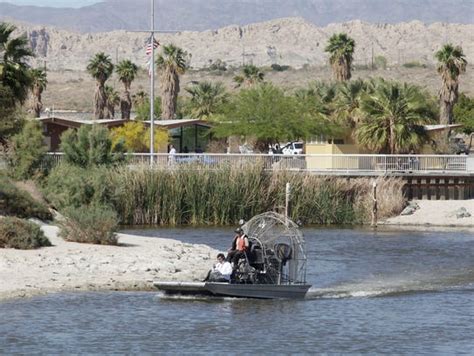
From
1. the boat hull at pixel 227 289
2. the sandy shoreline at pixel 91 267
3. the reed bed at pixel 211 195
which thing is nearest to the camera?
the boat hull at pixel 227 289

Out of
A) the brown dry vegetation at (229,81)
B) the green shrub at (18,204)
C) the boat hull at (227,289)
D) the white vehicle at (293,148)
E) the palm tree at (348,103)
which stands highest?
the brown dry vegetation at (229,81)

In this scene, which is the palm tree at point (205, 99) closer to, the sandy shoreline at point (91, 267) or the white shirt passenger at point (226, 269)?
the sandy shoreline at point (91, 267)

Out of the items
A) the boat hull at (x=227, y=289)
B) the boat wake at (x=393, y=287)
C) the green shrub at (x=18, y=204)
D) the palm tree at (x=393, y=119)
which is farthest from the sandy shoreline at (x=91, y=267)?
the palm tree at (x=393, y=119)

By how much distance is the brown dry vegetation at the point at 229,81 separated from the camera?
15888 centimetres

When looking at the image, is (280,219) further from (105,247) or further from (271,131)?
(271,131)

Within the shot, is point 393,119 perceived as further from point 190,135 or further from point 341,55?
point 341,55

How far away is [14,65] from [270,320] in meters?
28.4

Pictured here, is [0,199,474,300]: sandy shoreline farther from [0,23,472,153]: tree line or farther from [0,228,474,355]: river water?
[0,23,472,153]: tree line

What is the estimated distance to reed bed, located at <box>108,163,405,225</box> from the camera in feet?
186

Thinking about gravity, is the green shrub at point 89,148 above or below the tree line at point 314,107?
below

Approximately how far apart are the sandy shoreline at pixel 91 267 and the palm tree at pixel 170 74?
2198 inches

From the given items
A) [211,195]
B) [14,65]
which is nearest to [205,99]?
[211,195]

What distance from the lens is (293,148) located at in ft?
281

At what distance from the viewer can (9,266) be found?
34406 mm
